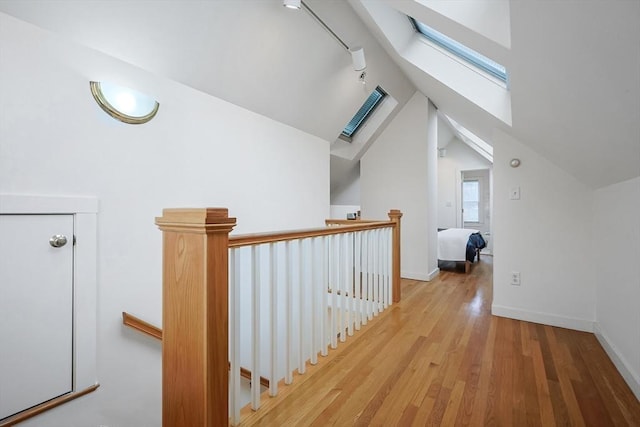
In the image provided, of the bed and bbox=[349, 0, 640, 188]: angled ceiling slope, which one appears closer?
bbox=[349, 0, 640, 188]: angled ceiling slope

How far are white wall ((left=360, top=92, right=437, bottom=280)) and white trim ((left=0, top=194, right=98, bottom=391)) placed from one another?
3593 millimetres

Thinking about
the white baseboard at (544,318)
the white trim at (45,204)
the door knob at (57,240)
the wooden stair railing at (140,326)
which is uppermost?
the white trim at (45,204)

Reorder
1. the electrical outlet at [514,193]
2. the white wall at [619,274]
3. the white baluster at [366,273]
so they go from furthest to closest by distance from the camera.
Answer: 1. the electrical outlet at [514,193]
2. the white baluster at [366,273]
3. the white wall at [619,274]

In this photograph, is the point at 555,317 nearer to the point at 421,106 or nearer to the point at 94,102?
the point at 421,106

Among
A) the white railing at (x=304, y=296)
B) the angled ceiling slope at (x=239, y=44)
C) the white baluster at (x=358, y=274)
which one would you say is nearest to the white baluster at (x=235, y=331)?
the white railing at (x=304, y=296)

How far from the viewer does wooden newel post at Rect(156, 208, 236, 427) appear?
3.15 ft

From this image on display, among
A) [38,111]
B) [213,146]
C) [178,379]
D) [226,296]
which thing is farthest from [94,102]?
[178,379]

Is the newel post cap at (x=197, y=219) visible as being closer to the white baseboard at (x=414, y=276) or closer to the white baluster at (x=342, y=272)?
the white baluster at (x=342, y=272)

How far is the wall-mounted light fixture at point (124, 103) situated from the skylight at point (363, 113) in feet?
8.85

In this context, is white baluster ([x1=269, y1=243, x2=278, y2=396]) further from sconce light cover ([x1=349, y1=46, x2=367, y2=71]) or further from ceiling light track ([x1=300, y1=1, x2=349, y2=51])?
sconce light cover ([x1=349, y1=46, x2=367, y2=71])

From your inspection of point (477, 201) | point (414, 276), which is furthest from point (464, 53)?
Answer: point (477, 201)

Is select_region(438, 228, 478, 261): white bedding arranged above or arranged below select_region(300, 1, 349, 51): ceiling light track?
below

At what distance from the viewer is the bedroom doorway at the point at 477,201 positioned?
21.7 ft

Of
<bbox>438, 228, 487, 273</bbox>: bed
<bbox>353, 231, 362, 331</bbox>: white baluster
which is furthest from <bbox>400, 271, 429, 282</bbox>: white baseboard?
<bbox>353, 231, 362, 331</bbox>: white baluster
